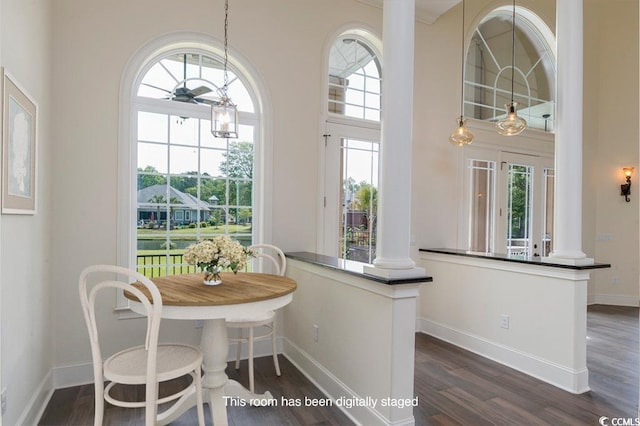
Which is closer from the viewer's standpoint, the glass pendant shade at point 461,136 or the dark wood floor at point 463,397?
the dark wood floor at point 463,397

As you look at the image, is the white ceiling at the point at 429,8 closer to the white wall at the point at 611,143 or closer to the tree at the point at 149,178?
the tree at the point at 149,178

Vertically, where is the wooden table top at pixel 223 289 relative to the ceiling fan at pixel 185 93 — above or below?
below

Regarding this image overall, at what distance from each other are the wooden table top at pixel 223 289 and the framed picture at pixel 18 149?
2.58ft

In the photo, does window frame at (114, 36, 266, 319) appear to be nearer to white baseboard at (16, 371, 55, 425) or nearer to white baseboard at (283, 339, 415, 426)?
white baseboard at (16, 371, 55, 425)

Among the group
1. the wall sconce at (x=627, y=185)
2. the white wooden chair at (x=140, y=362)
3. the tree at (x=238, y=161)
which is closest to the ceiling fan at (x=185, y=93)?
the tree at (x=238, y=161)

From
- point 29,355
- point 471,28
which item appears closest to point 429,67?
point 471,28

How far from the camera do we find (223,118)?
2.43 m

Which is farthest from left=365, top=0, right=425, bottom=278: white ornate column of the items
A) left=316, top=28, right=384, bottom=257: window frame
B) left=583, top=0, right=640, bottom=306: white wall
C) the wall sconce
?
the wall sconce

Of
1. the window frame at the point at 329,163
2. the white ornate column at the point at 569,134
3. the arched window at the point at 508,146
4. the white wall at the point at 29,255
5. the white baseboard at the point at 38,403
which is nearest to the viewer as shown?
the white wall at the point at 29,255

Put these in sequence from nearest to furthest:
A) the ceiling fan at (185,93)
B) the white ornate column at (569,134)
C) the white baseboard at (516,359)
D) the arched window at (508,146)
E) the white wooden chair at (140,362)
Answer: the white wooden chair at (140,362) < the white baseboard at (516,359) < the white ornate column at (569,134) < the ceiling fan at (185,93) < the arched window at (508,146)

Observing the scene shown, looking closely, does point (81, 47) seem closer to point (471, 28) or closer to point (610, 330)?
point (471, 28)

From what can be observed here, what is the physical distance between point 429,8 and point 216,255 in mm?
3711

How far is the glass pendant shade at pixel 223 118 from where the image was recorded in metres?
2.42

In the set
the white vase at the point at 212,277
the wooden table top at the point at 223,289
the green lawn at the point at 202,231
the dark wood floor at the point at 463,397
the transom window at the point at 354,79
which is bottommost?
the dark wood floor at the point at 463,397
